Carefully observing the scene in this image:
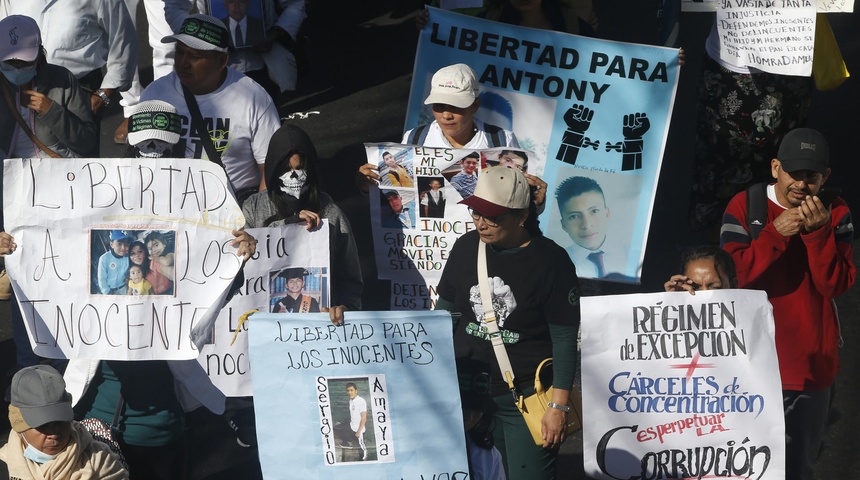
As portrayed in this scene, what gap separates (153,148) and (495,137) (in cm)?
154

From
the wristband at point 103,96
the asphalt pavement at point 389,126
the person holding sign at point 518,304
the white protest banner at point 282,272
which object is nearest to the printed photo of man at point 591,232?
the asphalt pavement at point 389,126

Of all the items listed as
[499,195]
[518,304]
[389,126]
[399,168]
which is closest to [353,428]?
[518,304]

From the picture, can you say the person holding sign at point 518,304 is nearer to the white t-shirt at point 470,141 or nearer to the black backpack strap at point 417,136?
the white t-shirt at point 470,141

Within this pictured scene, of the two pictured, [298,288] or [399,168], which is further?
[399,168]

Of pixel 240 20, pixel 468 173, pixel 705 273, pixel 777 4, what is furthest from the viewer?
pixel 240 20

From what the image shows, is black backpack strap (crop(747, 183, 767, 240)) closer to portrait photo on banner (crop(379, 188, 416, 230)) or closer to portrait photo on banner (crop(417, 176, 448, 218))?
portrait photo on banner (crop(417, 176, 448, 218))

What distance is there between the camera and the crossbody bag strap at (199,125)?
583 centimetres

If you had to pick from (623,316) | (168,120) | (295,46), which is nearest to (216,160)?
(168,120)

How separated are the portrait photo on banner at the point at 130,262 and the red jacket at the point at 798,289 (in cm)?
219

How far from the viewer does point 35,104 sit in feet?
19.7

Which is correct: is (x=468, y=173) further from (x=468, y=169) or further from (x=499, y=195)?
(x=499, y=195)

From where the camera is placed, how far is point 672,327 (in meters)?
4.67

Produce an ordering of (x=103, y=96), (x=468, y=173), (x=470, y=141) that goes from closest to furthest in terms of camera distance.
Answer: (x=468, y=173), (x=470, y=141), (x=103, y=96)

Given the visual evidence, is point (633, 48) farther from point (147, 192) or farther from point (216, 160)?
point (147, 192)
